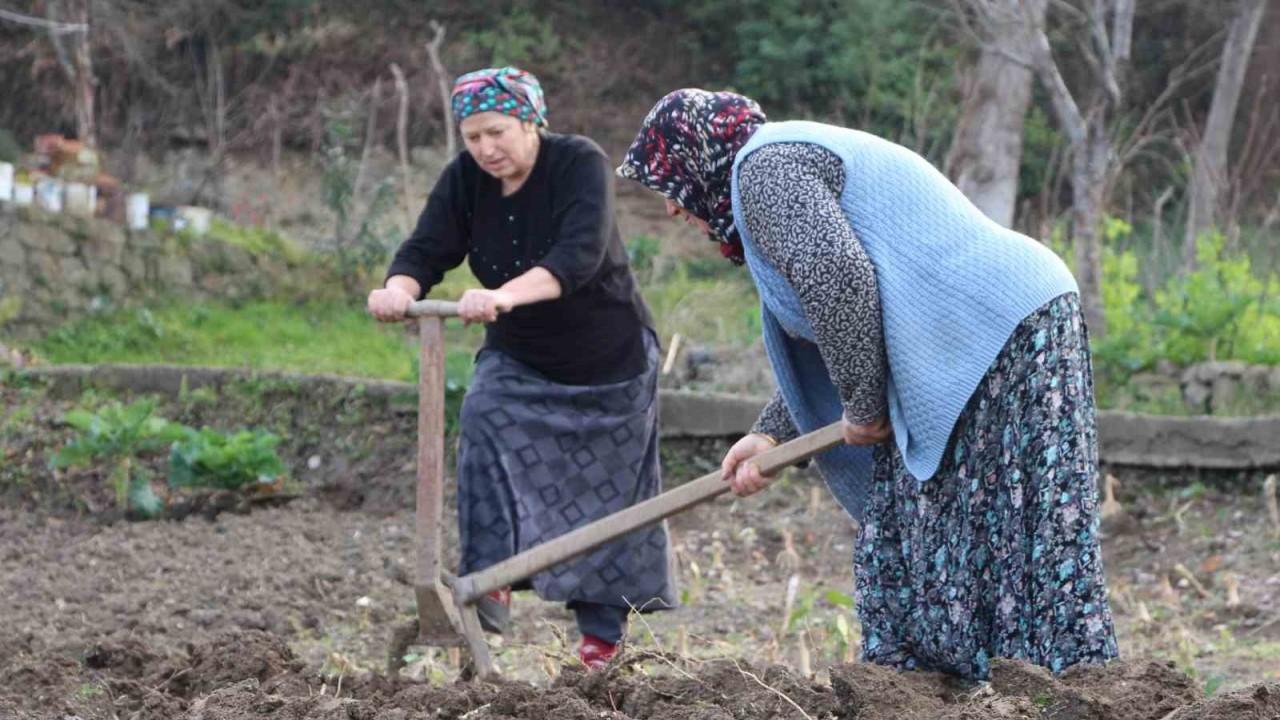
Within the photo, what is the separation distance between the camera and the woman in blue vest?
2977mm

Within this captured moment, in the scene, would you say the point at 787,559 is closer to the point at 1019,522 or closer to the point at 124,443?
the point at 124,443

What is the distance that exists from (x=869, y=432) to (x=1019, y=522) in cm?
32

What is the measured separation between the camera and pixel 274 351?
30.8ft

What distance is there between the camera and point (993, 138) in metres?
10.7

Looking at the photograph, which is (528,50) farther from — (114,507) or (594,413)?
(594,413)

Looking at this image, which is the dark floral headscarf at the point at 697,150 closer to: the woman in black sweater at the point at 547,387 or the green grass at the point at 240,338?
the woman in black sweater at the point at 547,387

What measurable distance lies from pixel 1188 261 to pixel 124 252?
5.98m

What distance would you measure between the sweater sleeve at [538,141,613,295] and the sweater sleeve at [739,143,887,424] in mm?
1270

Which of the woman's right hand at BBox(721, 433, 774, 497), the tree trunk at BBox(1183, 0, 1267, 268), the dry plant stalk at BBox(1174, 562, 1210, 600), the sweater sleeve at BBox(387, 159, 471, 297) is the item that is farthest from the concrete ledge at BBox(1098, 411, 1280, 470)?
the tree trunk at BBox(1183, 0, 1267, 268)

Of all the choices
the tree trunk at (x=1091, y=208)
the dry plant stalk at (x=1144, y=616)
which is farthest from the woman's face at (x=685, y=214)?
the tree trunk at (x=1091, y=208)

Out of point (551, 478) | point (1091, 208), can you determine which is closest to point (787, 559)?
point (551, 478)

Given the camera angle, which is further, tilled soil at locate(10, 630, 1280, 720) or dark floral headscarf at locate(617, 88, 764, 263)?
dark floral headscarf at locate(617, 88, 764, 263)

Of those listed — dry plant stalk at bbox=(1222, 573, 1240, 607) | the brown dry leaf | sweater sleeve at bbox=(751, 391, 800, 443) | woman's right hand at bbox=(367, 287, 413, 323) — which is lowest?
the brown dry leaf

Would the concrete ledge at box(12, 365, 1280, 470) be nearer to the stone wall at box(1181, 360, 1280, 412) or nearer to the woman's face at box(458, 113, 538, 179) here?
the stone wall at box(1181, 360, 1280, 412)
